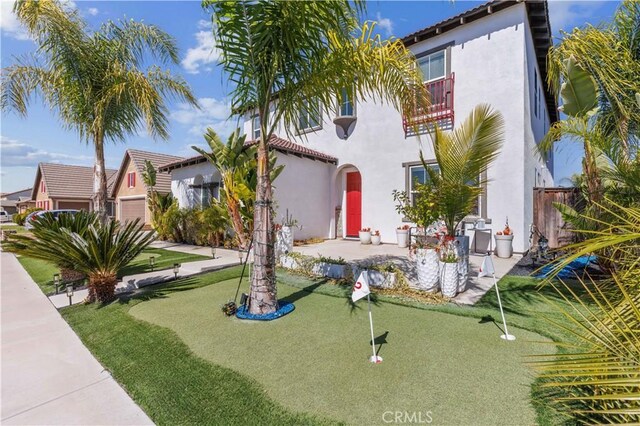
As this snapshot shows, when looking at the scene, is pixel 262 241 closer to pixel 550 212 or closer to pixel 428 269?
pixel 428 269

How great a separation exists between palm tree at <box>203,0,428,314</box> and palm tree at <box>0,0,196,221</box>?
580cm

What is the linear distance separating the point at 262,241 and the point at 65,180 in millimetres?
36884

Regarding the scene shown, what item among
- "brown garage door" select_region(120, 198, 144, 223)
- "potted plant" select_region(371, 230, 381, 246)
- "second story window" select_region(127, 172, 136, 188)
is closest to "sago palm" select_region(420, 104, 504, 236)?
"potted plant" select_region(371, 230, 381, 246)

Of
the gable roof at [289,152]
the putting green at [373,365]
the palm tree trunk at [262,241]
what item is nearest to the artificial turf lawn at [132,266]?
the putting green at [373,365]

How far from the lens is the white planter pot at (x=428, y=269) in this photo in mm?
6240

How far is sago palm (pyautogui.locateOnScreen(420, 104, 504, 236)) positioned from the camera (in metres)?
5.63

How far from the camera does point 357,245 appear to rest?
12.7 metres

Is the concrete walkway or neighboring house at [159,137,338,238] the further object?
neighboring house at [159,137,338,238]

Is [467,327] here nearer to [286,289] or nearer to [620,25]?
[286,289]

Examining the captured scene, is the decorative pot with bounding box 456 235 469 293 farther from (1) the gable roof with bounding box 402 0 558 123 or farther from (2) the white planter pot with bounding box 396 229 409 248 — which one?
(1) the gable roof with bounding box 402 0 558 123

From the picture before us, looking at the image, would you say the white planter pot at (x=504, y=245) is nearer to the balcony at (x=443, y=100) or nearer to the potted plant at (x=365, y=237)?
the balcony at (x=443, y=100)

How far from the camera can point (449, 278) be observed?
238 inches

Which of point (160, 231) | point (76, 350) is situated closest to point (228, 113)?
point (76, 350)

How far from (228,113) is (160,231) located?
13257mm
